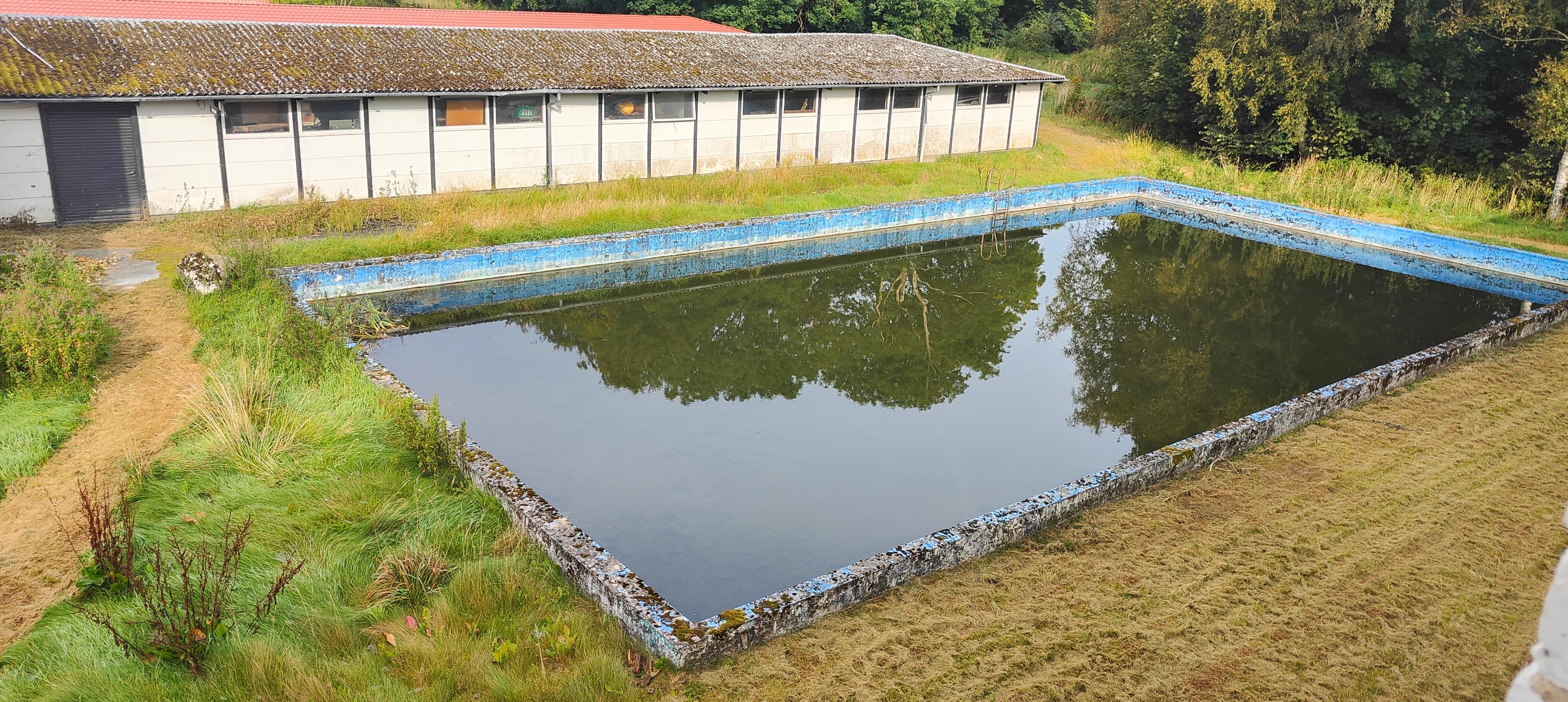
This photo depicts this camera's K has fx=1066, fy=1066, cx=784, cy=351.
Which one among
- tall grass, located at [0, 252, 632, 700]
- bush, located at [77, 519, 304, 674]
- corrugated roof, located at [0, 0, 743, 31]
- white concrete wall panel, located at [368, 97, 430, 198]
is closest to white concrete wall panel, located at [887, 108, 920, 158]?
corrugated roof, located at [0, 0, 743, 31]

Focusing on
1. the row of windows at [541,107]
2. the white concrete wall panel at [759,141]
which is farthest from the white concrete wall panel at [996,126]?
the white concrete wall panel at [759,141]

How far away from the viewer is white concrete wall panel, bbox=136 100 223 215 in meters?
13.8

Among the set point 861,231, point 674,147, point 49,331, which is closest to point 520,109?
point 674,147

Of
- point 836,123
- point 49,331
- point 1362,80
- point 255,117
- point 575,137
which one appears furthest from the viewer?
point 1362,80

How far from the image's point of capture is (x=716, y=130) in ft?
60.3

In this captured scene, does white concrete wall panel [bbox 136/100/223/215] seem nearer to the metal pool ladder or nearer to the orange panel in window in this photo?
the orange panel in window

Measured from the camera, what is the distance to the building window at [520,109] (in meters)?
16.3

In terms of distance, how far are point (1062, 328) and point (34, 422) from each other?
32.0ft

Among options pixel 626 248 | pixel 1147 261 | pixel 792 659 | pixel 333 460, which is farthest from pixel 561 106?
pixel 792 659

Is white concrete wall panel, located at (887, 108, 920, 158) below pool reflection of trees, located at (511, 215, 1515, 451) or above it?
above

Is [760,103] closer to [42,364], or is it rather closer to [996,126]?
[996,126]

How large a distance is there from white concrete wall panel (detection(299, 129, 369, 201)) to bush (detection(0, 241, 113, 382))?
17.1ft

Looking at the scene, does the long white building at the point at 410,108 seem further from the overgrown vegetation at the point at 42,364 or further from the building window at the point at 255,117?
the overgrown vegetation at the point at 42,364

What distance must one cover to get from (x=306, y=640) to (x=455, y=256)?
25.4ft
